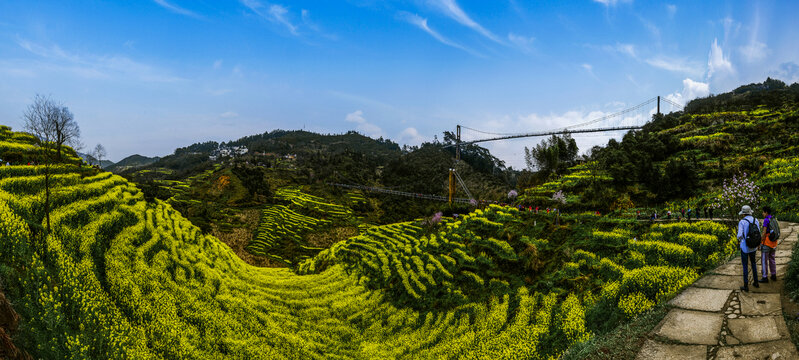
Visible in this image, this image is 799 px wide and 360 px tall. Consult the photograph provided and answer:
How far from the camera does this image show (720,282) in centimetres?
789

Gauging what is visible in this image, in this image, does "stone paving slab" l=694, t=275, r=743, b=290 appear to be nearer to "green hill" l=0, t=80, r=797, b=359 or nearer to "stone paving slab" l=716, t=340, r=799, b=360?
"green hill" l=0, t=80, r=797, b=359

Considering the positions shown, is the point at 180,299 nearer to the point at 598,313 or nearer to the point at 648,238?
the point at 598,313

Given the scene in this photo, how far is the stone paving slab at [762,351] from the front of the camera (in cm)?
477

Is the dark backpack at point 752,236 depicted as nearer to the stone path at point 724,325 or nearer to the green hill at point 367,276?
the stone path at point 724,325

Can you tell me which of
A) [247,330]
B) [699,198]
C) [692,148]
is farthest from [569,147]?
[247,330]

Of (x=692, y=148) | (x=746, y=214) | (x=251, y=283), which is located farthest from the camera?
(x=692, y=148)

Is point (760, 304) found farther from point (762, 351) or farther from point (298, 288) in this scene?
point (298, 288)

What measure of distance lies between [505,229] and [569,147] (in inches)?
1444

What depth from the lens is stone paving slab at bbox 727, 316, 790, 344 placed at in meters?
5.29

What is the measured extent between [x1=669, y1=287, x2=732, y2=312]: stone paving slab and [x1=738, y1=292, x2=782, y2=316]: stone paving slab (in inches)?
12.3

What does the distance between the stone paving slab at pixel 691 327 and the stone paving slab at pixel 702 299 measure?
29 centimetres

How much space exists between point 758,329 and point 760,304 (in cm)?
114

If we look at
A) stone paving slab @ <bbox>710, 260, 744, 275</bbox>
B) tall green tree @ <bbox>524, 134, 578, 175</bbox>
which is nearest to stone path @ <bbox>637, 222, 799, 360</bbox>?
stone paving slab @ <bbox>710, 260, 744, 275</bbox>

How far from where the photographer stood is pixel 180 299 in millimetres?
12359
